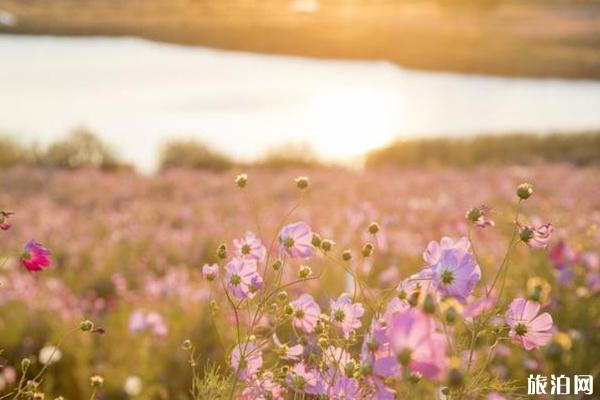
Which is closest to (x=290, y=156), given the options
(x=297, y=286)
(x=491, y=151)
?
(x=491, y=151)

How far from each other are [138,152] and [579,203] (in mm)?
11312

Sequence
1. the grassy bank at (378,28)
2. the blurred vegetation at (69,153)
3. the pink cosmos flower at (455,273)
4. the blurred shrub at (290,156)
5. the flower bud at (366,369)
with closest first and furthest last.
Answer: the flower bud at (366,369), the pink cosmos flower at (455,273), the blurred vegetation at (69,153), the blurred shrub at (290,156), the grassy bank at (378,28)

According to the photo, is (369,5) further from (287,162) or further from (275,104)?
(287,162)

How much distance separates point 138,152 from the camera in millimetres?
17000

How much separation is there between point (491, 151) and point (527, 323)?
16.5 meters

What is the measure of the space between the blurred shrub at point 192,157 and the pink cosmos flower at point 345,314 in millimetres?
14129

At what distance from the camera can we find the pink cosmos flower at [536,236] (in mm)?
1296

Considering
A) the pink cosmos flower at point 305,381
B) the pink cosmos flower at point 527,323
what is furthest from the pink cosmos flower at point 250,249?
the pink cosmos flower at point 527,323

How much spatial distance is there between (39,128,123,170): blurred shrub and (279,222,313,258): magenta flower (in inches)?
547

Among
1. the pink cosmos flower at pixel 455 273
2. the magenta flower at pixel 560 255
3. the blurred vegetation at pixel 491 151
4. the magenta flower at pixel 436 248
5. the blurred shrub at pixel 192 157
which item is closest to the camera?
the pink cosmos flower at pixel 455 273

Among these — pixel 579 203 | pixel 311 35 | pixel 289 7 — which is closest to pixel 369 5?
pixel 289 7

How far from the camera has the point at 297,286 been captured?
4387mm

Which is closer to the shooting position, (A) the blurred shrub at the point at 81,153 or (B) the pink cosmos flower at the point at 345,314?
(B) the pink cosmos flower at the point at 345,314

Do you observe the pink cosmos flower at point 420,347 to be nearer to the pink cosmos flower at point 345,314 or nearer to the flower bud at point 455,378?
the flower bud at point 455,378
